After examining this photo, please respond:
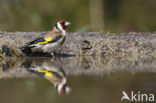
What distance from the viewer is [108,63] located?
28.9 ft

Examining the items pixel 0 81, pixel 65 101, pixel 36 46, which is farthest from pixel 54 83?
pixel 36 46

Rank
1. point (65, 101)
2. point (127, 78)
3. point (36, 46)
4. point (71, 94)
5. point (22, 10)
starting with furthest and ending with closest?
1. point (22, 10)
2. point (36, 46)
3. point (127, 78)
4. point (71, 94)
5. point (65, 101)

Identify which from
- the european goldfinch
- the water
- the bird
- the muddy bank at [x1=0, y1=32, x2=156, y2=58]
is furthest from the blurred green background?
the european goldfinch

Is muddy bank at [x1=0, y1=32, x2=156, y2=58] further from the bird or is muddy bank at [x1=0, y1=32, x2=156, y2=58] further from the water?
the water

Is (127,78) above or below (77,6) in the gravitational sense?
below

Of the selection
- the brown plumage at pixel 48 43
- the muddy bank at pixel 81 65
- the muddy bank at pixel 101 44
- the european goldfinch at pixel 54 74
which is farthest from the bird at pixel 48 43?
the european goldfinch at pixel 54 74

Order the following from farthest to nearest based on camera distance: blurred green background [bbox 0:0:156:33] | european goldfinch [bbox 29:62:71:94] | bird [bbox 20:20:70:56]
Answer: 1. blurred green background [bbox 0:0:156:33]
2. bird [bbox 20:20:70:56]
3. european goldfinch [bbox 29:62:71:94]

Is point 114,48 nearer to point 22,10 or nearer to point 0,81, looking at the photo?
point 0,81

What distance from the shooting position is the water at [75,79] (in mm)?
5922

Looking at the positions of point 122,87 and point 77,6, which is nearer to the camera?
point 122,87

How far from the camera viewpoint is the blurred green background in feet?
46.6

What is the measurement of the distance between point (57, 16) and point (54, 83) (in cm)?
812

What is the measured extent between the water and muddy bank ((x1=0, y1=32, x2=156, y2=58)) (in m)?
0.48

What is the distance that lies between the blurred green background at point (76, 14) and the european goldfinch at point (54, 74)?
5.48 metres
